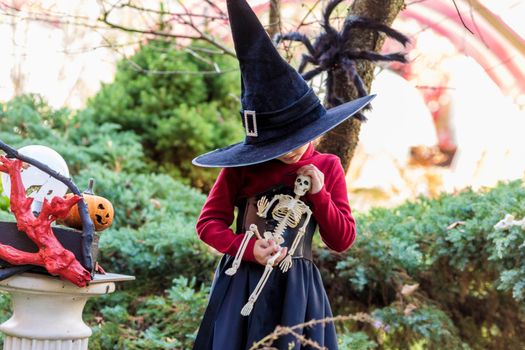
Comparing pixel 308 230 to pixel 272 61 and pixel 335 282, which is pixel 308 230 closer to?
pixel 272 61

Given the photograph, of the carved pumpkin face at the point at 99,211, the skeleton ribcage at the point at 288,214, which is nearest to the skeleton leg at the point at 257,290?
the skeleton ribcage at the point at 288,214

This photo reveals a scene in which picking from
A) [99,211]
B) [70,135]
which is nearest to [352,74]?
[99,211]

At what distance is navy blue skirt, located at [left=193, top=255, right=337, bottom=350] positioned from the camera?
7.34 feet

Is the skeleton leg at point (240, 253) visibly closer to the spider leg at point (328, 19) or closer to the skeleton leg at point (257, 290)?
the skeleton leg at point (257, 290)

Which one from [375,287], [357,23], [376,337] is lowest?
[376,337]

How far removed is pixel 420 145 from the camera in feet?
29.6

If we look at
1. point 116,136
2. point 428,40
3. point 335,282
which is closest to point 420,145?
point 428,40

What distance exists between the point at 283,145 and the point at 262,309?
513mm

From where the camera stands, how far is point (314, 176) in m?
2.19

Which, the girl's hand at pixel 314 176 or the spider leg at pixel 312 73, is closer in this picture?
the girl's hand at pixel 314 176

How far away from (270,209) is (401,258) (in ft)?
4.50

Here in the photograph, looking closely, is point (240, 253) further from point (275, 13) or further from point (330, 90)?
point (275, 13)

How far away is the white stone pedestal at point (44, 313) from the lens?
221 centimetres

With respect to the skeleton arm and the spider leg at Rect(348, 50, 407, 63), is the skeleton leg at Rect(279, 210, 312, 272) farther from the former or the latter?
the spider leg at Rect(348, 50, 407, 63)
